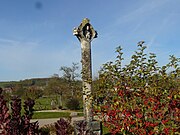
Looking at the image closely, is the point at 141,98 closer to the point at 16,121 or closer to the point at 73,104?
the point at 16,121

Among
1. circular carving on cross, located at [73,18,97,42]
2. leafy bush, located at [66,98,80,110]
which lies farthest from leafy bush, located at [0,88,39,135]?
leafy bush, located at [66,98,80,110]

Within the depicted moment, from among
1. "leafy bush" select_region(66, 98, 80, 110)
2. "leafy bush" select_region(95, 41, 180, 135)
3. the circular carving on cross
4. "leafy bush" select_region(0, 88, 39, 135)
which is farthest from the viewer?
"leafy bush" select_region(66, 98, 80, 110)

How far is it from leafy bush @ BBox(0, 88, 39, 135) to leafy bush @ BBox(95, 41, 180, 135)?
6.01 ft

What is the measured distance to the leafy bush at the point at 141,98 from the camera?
4.06 meters

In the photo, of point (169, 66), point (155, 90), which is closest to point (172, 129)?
point (155, 90)

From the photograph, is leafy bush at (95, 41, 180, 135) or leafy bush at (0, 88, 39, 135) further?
leafy bush at (95, 41, 180, 135)

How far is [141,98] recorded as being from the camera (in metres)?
4.18

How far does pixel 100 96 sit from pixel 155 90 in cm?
102

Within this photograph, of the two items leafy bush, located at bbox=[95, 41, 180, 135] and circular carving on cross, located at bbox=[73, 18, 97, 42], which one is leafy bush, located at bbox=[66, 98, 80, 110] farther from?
leafy bush, located at bbox=[95, 41, 180, 135]

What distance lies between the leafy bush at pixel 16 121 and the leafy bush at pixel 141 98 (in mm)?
1831

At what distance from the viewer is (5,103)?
249cm

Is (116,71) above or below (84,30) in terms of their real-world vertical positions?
below

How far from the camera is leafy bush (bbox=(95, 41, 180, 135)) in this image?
406cm

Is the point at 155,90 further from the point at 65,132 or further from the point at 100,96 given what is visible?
the point at 65,132
